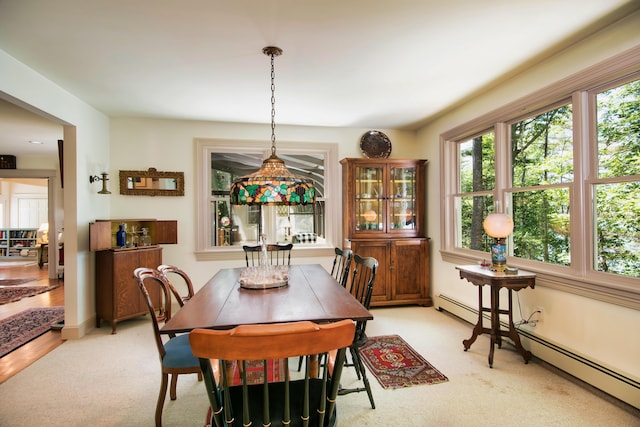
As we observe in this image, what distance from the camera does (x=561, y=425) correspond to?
6.50 feet

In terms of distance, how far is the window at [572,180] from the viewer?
226 centimetres

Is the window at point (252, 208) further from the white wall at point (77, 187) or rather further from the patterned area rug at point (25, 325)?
the patterned area rug at point (25, 325)

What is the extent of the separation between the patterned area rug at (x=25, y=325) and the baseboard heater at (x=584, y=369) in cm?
479

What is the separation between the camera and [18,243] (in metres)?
9.56

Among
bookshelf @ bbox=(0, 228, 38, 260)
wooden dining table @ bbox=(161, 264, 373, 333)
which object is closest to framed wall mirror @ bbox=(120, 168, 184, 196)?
wooden dining table @ bbox=(161, 264, 373, 333)

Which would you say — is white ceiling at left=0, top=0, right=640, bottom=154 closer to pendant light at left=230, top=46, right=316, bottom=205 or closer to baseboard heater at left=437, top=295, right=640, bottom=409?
pendant light at left=230, top=46, right=316, bottom=205

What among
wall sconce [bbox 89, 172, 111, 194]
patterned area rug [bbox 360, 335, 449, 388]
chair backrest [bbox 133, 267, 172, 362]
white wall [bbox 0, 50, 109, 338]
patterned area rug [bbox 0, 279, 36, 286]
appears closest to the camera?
chair backrest [bbox 133, 267, 172, 362]

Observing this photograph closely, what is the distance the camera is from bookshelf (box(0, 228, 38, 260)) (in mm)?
9422

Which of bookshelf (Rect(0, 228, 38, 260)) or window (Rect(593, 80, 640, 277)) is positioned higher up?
window (Rect(593, 80, 640, 277))

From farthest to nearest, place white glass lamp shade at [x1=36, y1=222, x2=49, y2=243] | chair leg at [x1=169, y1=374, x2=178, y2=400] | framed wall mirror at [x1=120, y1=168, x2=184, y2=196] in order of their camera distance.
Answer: white glass lamp shade at [x1=36, y1=222, x2=49, y2=243], framed wall mirror at [x1=120, y1=168, x2=184, y2=196], chair leg at [x1=169, y1=374, x2=178, y2=400]

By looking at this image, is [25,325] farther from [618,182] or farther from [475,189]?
[618,182]

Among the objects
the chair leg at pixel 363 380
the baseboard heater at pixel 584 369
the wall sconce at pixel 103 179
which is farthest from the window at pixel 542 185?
the wall sconce at pixel 103 179

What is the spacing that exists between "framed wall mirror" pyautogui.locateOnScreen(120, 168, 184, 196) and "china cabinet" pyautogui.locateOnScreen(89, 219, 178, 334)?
16.7 inches

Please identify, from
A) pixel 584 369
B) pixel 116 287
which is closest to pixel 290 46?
pixel 116 287
